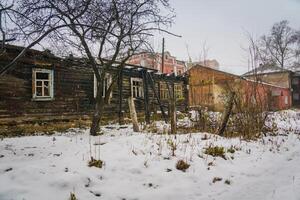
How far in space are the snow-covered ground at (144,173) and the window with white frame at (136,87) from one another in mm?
11727

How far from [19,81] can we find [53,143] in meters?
6.27

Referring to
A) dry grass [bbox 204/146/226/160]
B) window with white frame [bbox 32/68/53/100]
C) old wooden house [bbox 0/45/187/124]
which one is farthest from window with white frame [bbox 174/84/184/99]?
dry grass [bbox 204/146/226/160]

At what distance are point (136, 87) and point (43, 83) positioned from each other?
24.0 ft

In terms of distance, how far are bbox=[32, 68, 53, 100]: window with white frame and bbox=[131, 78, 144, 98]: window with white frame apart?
629cm

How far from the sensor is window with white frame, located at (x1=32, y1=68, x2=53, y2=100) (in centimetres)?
1345

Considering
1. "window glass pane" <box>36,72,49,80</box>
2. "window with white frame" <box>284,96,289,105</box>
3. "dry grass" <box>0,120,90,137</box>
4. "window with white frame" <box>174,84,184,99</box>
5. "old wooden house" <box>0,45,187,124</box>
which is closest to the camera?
"dry grass" <box>0,120,90,137</box>

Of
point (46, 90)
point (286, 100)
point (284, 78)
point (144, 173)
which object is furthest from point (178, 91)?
point (284, 78)

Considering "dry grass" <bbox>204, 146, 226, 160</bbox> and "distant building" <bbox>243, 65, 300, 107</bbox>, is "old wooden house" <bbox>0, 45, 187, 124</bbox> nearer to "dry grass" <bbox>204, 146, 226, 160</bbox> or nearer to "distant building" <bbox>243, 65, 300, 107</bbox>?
"dry grass" <bbox>204, 146, 226, 160</bbox>

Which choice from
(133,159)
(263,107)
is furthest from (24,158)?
(263,107)

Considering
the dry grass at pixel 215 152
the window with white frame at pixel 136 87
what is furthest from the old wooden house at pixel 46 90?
the dry grass at pixel 215 152

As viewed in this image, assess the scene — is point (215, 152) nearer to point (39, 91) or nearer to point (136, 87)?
point (39, 91)

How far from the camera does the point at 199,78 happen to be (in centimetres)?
3422

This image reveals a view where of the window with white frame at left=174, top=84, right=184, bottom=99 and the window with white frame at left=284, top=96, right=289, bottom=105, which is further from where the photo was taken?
the window with white frame at left=284, top=96, right=289, bottom=105

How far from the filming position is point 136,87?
64.1ft
